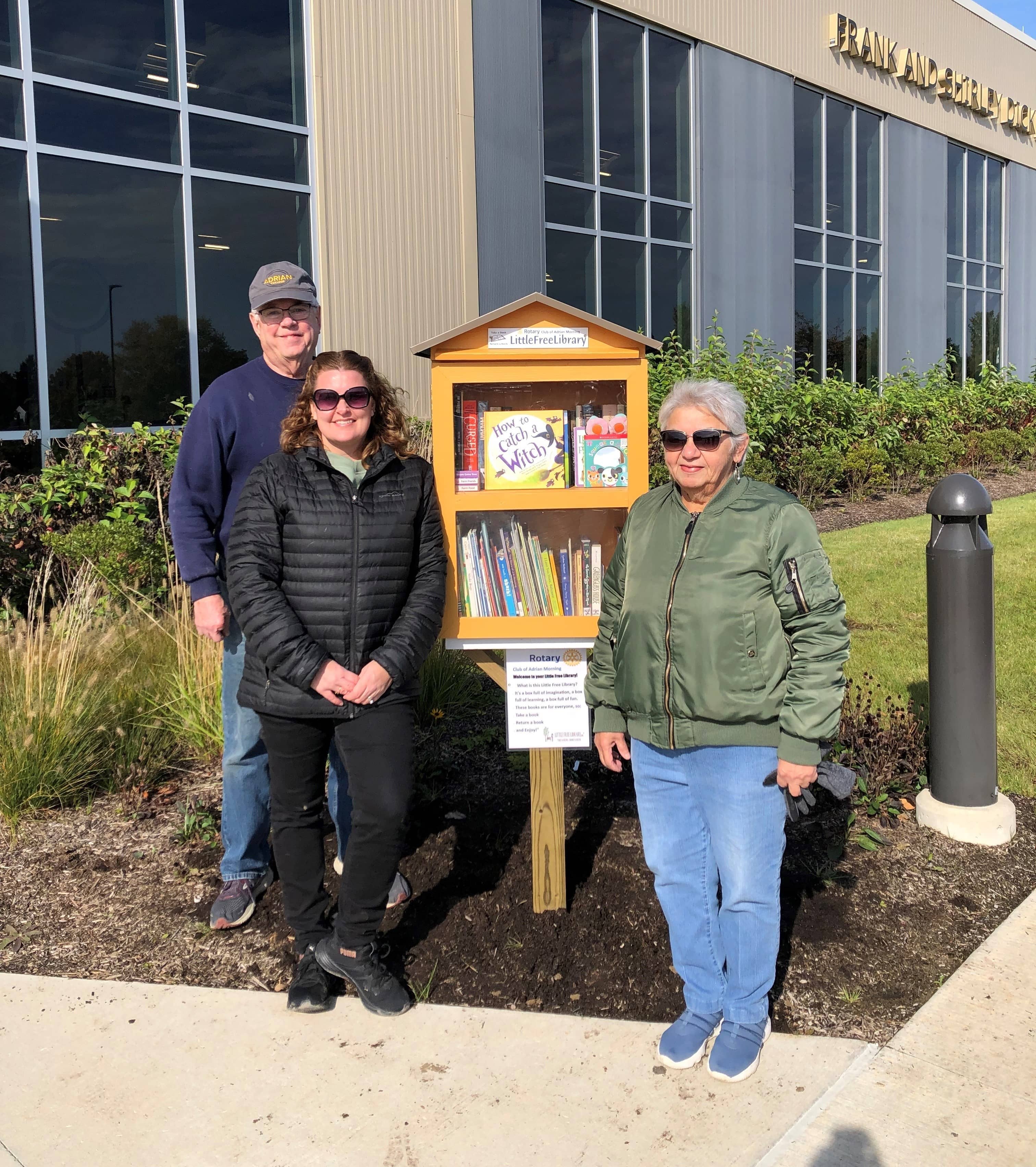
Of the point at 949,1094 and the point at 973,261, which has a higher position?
the point at 973,261

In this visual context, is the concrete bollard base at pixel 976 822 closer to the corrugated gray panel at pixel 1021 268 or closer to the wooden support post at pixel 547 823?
the wooden support post at pixel 547 823

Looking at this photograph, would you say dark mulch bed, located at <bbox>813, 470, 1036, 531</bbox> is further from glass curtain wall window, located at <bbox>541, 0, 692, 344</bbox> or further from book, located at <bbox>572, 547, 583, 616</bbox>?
book, located at <bbox>572, 547, 583, 616</bbox>

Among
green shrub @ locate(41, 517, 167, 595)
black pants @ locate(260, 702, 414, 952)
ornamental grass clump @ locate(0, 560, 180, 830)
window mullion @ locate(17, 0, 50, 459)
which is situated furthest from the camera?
window mullion @ locate(17, 0, 50, 459)

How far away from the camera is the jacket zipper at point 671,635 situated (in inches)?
112

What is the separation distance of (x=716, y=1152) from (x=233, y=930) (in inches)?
74.2

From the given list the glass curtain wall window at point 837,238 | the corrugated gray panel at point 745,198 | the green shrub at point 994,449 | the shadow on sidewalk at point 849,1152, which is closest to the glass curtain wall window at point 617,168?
the corrugated gray panel at point 745,198

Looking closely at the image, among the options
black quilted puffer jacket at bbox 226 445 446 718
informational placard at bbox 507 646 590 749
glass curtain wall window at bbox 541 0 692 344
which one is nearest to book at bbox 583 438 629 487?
informational placard at bbox 507 646 590 749

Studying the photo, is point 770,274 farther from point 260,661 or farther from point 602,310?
point 260,661

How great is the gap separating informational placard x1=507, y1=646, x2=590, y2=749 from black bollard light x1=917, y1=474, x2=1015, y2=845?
4.99 feet

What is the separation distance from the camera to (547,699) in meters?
3.74

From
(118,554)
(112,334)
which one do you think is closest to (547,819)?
(118,554)

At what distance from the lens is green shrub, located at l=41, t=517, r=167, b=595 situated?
7.08 metres

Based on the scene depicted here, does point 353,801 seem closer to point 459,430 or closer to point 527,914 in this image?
point 527,914

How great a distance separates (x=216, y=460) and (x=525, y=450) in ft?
3.39
